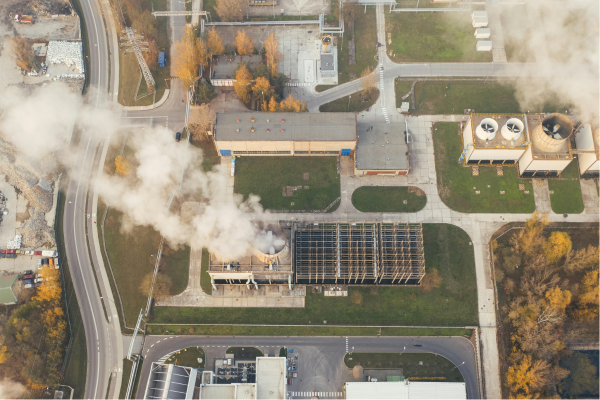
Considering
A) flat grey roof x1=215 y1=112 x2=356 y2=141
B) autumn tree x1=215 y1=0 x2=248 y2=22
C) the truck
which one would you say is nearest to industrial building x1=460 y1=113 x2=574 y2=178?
flat grey roof x1=215 y1=112 x2=356 y2=141

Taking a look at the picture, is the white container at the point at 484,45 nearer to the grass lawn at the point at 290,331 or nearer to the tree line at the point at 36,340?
the grass lawn at the point at 290,331

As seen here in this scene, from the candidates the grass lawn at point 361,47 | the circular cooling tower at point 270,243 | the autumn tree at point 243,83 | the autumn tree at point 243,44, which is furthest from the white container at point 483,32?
the circular cooling tower at point 270,243

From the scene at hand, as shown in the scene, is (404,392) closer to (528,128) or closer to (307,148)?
(307,148)

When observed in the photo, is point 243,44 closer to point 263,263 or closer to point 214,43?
point 214,43

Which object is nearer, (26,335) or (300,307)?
(26,335)

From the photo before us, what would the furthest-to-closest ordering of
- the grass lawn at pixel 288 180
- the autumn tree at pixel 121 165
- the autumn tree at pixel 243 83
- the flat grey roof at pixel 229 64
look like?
the flat grey roof at pixel 229 64 → the autumn tree at pixel 243 83 → the grass lawn at pixel 288 180 → the autumn tree at pixel 121 165

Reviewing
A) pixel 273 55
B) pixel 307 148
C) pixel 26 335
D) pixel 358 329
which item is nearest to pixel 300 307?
pixel 358 329

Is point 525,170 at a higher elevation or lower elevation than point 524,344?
higher

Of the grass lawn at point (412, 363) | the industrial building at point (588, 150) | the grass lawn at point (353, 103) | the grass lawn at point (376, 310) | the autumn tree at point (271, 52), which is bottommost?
the grass lawn at point (412, 363)
